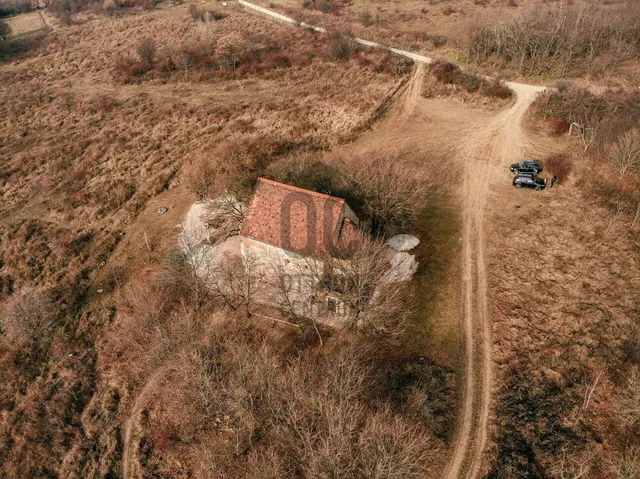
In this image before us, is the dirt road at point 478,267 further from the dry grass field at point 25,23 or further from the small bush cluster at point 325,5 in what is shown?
the dry grass field at point 25,23

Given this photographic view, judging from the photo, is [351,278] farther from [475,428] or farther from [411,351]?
[475,428]

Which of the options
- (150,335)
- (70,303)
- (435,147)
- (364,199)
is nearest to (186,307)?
(150,335)

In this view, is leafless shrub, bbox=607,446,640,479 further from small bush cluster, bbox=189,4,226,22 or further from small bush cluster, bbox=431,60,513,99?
small bush cluster, bbox=189,4,226,22

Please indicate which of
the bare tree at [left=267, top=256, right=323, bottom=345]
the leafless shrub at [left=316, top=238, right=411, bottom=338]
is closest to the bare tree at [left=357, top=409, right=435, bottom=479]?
the leafless shrub at [left=316, top=238, right=411, bottom=338]

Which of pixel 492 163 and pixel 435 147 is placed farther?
pixel 435 147

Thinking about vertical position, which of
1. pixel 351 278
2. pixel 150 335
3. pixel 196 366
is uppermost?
pixel 351 278

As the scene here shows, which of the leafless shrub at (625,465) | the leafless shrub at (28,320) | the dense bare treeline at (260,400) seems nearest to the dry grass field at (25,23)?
the leafless shrub at (28,320)

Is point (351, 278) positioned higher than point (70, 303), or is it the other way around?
point (351, 278)

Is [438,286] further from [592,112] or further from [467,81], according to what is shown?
[467,81]
